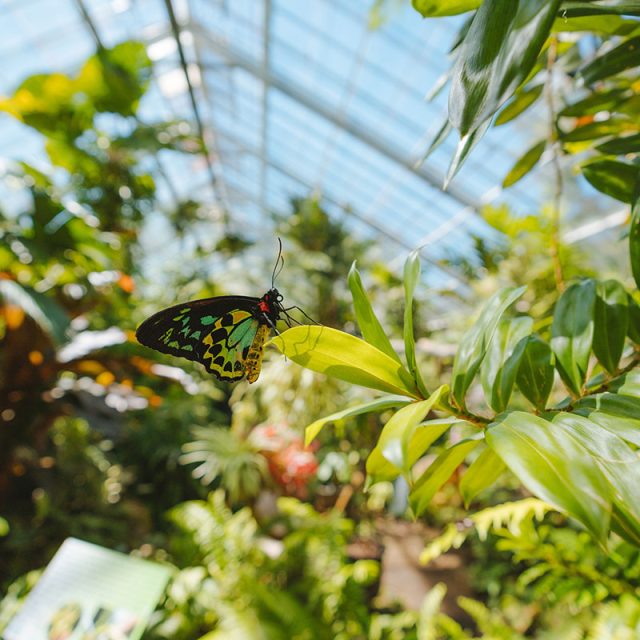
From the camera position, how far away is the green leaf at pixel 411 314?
19.8 inches

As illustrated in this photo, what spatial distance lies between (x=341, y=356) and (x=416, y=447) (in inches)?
4.9

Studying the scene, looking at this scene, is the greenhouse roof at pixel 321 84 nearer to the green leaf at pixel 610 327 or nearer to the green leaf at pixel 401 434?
the green leaf at pixel 610 327

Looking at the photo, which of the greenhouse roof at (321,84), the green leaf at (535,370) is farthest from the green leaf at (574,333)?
the greenhouse roof at (321,84)

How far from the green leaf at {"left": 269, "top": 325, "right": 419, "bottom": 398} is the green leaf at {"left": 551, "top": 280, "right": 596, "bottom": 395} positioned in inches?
9.0

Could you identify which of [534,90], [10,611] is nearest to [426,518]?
[10,611]

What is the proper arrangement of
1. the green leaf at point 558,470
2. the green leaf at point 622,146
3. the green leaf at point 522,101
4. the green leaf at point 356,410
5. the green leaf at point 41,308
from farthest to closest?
the green leaf at point 41,308, the green leaf at point 522,101, the green leaf at point 622,146, the green leaf at point 356,410, the green leaf at point 558,470

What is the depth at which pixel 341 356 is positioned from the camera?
1.62ft

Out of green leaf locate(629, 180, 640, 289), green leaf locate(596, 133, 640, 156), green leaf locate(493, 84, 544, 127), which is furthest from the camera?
green leaf locate(493, 84, 544, 127)

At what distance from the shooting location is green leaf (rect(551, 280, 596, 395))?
0.58m

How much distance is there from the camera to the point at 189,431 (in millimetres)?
5254

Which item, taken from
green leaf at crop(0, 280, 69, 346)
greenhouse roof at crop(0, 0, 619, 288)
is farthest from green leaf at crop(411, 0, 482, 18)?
greenhouse roof at crop(0, 0, 619, 288)

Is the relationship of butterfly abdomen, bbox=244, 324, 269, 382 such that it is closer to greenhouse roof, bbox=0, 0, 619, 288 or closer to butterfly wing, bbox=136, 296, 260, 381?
butterfly wing, bbox=136, 296, 260, 381

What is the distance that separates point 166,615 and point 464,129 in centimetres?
279

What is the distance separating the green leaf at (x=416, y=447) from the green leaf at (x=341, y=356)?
45 mm
